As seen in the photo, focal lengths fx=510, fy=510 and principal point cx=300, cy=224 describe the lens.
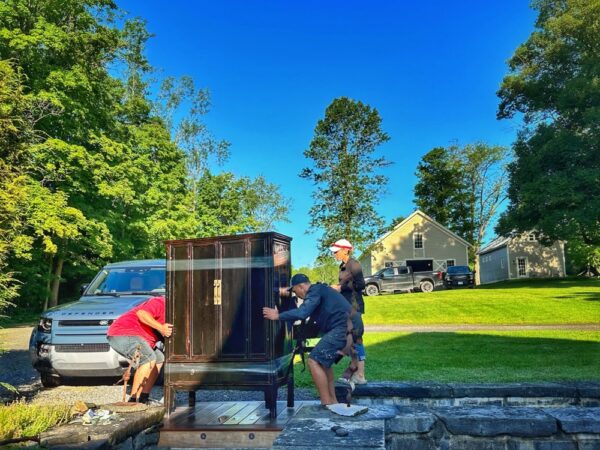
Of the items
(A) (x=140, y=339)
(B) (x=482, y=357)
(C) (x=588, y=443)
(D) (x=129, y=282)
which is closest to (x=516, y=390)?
(C) (x=588, y=443)

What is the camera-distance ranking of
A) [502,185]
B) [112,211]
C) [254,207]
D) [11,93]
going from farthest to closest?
[502,185] → [254,207] → [112,211] → [11,93]

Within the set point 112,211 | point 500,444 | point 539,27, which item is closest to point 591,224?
point 539,27

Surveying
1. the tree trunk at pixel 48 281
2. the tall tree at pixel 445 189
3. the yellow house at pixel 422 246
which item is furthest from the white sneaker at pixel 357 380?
the tall tree at pixel 445 189

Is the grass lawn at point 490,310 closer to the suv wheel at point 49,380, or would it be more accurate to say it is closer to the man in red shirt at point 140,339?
the suv wheel at point 49,380

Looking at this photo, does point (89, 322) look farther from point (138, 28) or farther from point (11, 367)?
point (138, 28)

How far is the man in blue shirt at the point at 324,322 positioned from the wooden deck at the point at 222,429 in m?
0.45

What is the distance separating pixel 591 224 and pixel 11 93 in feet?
100

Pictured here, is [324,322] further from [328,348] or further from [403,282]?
[403,282]

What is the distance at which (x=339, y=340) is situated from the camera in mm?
4684

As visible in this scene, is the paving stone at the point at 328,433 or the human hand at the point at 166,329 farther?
the human hand at the point at 166,329

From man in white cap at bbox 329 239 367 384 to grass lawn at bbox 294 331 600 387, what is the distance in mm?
1184

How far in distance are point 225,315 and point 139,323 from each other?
1067mm

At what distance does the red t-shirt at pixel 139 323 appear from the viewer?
205 inches

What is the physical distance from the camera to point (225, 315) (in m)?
4.88
